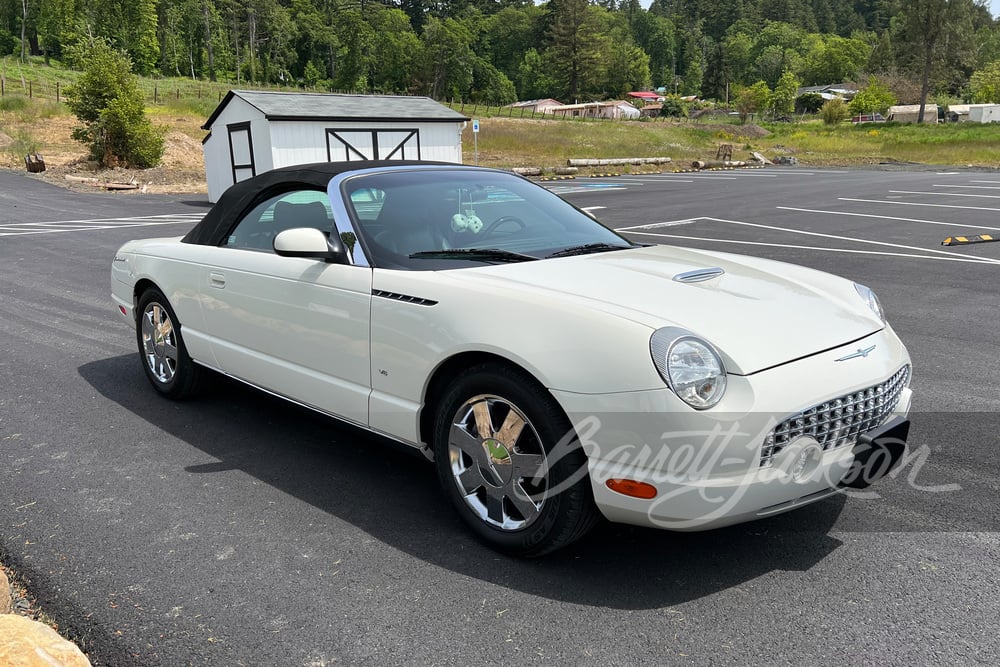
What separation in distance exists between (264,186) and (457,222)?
1366mm

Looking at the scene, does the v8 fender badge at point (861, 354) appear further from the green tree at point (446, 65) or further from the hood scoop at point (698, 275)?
the green tree at point (446, 65)

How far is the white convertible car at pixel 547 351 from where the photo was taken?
2715 mm

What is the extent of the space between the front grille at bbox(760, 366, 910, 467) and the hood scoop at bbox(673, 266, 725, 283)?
81 centimetres

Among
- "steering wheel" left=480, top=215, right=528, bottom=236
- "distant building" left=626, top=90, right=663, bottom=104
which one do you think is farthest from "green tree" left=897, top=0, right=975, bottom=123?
"steering wheel" left=480, top=215, right=528, bottom=236

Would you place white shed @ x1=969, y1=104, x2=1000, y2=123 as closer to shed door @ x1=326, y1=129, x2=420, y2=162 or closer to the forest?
the forest

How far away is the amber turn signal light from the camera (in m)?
2.74

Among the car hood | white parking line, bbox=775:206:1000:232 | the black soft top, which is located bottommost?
white parking line, bbox=775:206:1000:232

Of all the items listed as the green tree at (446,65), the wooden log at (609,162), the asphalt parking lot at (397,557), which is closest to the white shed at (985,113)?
the wooden log at (609,162)

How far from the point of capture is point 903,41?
9300 centimetres

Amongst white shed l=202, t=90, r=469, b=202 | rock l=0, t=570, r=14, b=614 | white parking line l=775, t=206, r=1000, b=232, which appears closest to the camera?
rock l=0, t=570, r=14, b=614

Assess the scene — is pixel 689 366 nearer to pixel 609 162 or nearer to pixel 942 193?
pixel 942 193

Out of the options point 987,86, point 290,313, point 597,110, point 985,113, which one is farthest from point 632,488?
point 597,110
